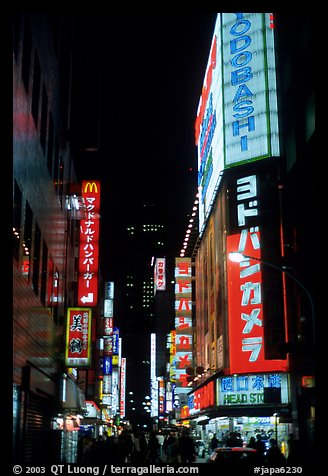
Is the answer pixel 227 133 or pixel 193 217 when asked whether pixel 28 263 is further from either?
pixel 193 217

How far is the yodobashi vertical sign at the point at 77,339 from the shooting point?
3372 centimetres

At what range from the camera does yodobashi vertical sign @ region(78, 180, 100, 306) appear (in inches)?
1467

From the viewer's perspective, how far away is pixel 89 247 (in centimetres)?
3738

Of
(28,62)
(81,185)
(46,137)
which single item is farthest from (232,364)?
(28,62)

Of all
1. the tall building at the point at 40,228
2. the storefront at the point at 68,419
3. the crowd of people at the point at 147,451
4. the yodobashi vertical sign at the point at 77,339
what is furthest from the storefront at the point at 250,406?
the yodobashi vertical sign at the point at 77,339

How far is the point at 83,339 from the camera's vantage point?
3381cm

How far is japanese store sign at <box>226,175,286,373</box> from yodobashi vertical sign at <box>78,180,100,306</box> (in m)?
9.41

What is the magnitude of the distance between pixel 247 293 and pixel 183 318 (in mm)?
32473

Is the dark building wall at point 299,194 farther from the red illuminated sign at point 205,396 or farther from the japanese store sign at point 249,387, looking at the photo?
the red illuminated sign at point 205,396

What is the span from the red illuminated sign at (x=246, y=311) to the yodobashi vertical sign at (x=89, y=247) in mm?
9388

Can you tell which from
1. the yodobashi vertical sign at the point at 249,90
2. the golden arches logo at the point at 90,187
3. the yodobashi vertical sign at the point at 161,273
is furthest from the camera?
the yodobashi vertical sign at the point at 161,273

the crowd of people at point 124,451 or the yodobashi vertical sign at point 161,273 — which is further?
the yodobashi vertical sign at point 161,273

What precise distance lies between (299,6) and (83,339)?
2907 cm

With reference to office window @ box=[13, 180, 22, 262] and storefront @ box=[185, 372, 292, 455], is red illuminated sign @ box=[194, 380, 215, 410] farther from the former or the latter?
office window @ box=[13, 180, 22, 262]
